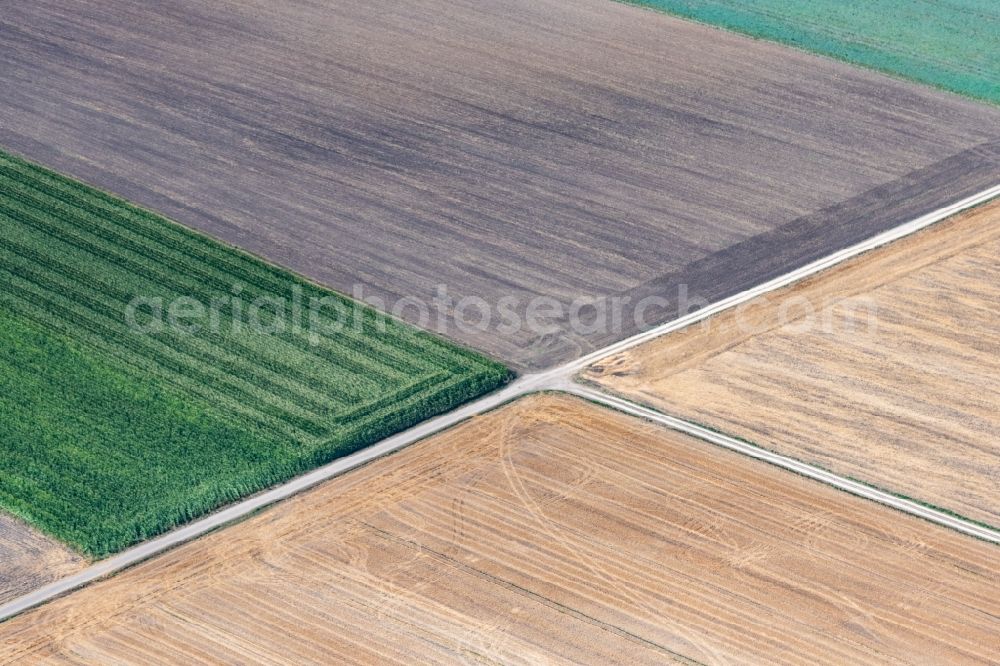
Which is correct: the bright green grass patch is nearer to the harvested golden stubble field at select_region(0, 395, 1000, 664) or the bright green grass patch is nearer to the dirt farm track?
the dirt farm track

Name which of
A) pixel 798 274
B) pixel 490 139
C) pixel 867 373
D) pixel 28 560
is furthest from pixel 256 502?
pixel 490 139

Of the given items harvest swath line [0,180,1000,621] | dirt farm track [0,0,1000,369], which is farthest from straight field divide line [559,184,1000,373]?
dirt farm track [0,0,1000,369]

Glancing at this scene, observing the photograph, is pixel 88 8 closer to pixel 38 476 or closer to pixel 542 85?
pixel 542 85

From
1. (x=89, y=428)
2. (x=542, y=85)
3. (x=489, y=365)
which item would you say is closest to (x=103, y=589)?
(x=89, y=428)

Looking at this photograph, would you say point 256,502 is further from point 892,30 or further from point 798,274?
point 892,30

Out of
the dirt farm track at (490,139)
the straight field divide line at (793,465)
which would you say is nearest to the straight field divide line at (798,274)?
the dirt farm track at (490,139)

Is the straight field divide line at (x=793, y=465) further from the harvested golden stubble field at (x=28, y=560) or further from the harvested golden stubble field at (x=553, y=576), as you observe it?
the harvested golden stubble field at (x=28, y=560)
